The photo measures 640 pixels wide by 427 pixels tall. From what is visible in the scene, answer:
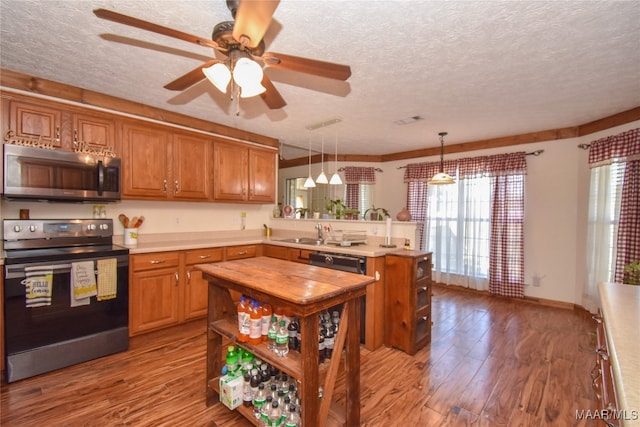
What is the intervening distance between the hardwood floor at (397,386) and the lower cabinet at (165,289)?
0.59 feet

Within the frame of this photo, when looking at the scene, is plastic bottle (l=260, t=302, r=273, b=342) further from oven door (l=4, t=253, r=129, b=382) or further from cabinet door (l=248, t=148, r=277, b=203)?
cabinet door (l=248, t=148, r=277, b=203)

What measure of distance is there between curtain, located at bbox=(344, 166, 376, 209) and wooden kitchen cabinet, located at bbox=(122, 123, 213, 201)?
9.69ft

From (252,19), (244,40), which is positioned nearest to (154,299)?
(244,40)

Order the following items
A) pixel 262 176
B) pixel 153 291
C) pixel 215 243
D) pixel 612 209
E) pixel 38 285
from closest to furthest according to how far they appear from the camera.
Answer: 1. pixel 38 285
2. pixel 153 291
3. pixel 612 209
4. pixel 215 243
5. pixel 262 176

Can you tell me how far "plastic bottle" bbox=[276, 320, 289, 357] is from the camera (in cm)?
154

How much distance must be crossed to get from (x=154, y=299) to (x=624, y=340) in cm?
342

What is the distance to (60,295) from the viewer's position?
230cm

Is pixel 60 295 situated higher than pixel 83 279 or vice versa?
pixel 83 279

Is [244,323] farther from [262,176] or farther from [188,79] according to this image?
[262,176]

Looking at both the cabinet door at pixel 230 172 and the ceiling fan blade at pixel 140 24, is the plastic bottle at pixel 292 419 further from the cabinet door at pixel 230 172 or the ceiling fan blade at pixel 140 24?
the cabinet door at pixel 230 172

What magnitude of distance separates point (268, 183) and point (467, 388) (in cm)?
339

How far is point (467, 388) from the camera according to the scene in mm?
2143

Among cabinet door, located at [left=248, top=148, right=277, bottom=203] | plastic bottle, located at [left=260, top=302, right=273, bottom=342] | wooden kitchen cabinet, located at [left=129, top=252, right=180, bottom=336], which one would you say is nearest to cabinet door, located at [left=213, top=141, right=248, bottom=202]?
cabinet door, located at [left=248, top=148, right=277, bottom=203]

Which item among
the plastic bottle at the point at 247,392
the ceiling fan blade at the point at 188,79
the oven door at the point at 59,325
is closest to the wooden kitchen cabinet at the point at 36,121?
the oven door at the point at 59,325
